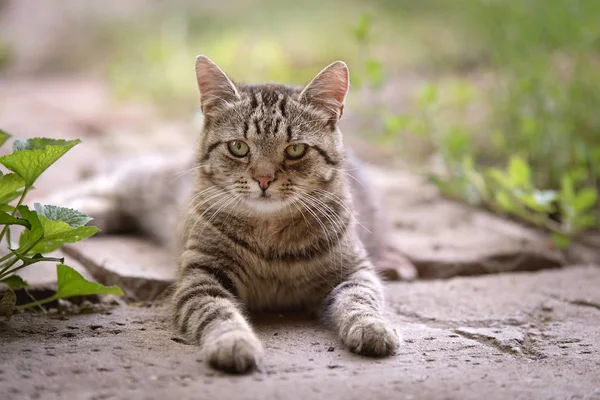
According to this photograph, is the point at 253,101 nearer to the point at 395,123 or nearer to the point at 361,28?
the point at 361,28

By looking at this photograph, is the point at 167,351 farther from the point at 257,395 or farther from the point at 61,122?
the point at 61,122

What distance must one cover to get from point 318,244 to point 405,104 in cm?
399

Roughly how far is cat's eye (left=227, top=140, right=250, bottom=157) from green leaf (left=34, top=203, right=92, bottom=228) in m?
0.71

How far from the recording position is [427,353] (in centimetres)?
232

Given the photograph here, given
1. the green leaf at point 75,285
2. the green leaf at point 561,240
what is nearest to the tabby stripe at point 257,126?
the green leaf at point 75,285

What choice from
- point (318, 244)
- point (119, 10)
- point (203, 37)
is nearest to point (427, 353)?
point (318, 244)

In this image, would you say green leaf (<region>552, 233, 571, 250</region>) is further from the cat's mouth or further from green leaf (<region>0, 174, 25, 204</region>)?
green leaf (<region>0, 174, 25, 204</region>)

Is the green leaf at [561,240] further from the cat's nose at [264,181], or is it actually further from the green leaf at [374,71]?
the cat's nose at [264,181]

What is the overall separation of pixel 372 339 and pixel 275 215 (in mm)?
744

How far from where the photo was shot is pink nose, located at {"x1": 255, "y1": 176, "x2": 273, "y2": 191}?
258 centimetres

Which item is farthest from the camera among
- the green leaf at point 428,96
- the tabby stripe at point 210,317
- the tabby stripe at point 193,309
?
the green leaf at point 428,96

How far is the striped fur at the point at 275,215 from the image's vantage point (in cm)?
264

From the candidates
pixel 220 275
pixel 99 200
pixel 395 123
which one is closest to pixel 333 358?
pixel 220 275

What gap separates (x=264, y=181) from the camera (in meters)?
2.58
